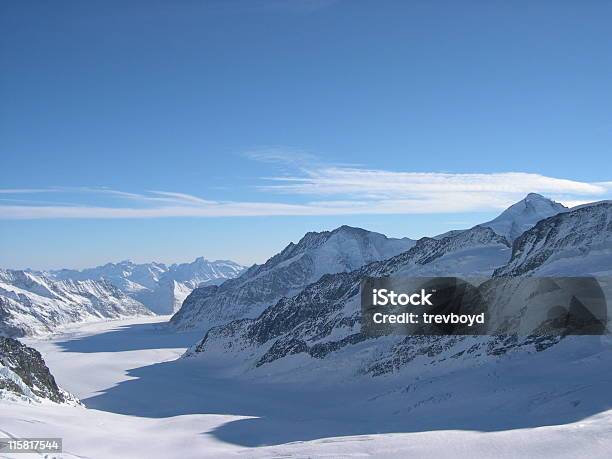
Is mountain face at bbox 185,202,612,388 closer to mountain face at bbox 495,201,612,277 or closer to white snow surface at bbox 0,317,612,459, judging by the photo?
mountain face at bbox 495,201,612,277

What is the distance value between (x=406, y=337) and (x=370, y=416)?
110 feet

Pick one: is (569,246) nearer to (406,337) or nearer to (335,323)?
(406,337)

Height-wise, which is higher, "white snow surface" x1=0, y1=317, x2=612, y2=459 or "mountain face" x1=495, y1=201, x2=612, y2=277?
"mountain face" x1=495, y1=201, x2=612, y2=277

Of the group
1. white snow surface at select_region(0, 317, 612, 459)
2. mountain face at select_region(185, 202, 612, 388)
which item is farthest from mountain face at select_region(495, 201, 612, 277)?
white snow surface at select_region(0, 317, 612, 459)

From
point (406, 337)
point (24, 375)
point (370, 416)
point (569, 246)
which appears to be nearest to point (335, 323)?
point (406, 337)

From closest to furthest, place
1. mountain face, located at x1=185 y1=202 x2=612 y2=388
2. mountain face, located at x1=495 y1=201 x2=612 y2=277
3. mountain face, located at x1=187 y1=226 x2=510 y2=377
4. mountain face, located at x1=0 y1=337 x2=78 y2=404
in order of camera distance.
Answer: mountain face, located at x1=0 y1=337 x2=78 y2=404 < mountain face, located at x1=185 y1=202 x2=612 y2=388 < mountain face, located at x1=495 y1=201 x2=612 y2=277 < mountain face, located at x1=187 y1=226 x2=510 y2=377

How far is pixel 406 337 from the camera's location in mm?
105125

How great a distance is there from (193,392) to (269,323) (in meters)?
56.3

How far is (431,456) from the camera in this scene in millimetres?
34344

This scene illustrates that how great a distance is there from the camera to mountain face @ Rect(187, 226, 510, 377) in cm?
11750

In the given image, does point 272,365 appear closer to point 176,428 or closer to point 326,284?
point 326,284

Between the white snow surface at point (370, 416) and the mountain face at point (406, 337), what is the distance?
3.83 metres

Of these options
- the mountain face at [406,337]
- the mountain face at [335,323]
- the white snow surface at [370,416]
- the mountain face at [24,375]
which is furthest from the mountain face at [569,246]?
the mountain face at [24,375]

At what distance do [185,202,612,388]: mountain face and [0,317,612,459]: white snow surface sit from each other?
3.83 metres
